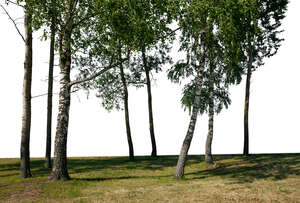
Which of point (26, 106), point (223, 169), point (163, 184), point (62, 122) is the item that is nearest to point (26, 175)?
point (26, 106)

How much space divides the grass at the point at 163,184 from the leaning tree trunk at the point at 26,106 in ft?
3.23

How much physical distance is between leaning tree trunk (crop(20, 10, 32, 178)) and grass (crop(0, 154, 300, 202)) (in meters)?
0.99

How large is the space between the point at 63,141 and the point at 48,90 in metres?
7.02

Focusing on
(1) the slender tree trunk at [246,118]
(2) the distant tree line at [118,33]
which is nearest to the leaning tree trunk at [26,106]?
(2) the distant tree line at [118,33]

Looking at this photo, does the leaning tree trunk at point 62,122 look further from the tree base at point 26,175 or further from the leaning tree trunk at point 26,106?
the leaning tree trunk at point 26,106

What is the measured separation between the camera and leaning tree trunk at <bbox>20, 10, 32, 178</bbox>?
770 inches

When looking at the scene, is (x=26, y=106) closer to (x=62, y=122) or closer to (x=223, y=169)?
(x=62, y=122)

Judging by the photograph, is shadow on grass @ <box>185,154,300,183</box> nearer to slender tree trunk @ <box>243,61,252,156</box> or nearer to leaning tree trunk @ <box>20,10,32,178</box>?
slender tree trunk @ <box>243,61,252,156</box>

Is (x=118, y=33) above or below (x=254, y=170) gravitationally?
above

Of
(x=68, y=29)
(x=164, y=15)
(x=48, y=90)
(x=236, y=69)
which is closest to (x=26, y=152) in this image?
(x=48, y=90)

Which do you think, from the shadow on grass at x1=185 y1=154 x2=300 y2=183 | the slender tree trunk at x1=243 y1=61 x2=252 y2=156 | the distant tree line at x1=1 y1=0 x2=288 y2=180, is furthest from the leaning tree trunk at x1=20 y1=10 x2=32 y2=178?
the slender tree trunk at x1=243 y1=61 x2=252 y2=156

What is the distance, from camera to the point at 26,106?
774 inches

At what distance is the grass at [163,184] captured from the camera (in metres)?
13.8

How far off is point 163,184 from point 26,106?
1039 cm
